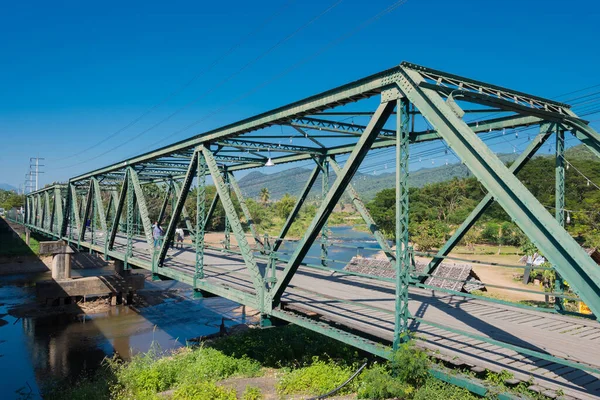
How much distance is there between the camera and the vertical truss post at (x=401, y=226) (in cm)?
636

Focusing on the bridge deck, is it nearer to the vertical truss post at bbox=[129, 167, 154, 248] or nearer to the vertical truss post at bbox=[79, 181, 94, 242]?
the vertical truss post at bbox=[129, 167, 154, 248]

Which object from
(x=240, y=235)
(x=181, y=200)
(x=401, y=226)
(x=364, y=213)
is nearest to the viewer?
(x=401, y=226)

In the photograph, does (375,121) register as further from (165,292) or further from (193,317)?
(165,292)

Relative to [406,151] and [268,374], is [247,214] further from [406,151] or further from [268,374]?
[406,151]

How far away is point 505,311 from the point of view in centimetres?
905

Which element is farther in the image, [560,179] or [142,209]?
[142,209]

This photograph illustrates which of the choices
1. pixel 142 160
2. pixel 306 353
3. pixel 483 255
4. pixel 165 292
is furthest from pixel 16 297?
pixel 483 255

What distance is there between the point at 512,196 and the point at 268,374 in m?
10.1

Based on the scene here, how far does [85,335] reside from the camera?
2134cm

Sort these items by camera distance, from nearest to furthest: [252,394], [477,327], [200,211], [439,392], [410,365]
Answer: [439,392] < [410,365] < [477,327] < [252,394] < [200,211]

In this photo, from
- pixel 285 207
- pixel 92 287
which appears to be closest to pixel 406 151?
pixel 92 287

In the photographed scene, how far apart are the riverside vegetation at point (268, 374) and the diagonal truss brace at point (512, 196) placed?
1.81 meters

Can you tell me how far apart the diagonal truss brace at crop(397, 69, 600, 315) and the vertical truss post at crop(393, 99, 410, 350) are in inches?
18.7

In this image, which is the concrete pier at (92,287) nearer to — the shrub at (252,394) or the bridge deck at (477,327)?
the bridge deck at (477,327)
